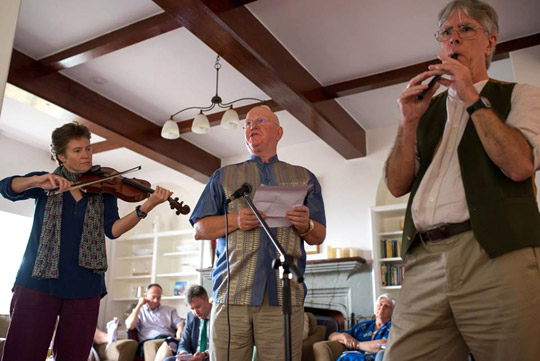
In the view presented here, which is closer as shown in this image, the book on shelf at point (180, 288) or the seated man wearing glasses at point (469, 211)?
the seated man wearing glasses at point (469, 211)

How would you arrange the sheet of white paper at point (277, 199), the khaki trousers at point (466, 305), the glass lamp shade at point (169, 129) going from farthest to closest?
1. the glass lamp shade at point (169, 129)
2. the sheet of white paper at point (277, 199)
3. the khaki trousers at point (466, 305)

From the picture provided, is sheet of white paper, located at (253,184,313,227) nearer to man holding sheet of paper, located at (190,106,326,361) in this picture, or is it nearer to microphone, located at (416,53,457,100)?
man holding sheet of paper, located at (190,106,326,361)

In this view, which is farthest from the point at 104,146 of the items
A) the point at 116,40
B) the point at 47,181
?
the point at 47,181

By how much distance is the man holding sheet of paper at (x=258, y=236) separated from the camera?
1808 millimetres

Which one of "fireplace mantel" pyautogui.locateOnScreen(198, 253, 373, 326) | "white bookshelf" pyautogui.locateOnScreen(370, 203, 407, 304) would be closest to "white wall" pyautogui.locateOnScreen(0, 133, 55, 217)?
"fireplace mantel" pyautogui.locateOnScreen(198, 253, 373, 326)

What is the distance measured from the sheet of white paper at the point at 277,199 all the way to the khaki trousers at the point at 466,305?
64cm

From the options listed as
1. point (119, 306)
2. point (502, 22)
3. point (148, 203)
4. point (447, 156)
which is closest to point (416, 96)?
point (447, 156)

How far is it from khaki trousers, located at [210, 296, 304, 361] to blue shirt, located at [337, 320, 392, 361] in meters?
2.43

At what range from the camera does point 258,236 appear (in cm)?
195

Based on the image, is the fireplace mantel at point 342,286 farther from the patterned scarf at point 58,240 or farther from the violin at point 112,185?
the patterned scarf at point 58,240

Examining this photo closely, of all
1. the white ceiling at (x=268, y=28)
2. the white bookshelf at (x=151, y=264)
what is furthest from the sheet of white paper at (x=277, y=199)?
the white bookshelf at (x=151, y=264)

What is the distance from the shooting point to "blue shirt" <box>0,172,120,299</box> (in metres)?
1.93

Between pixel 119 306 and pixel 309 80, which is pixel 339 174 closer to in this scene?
pixel 309 80

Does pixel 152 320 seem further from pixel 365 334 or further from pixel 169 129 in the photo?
pixel 365 334
